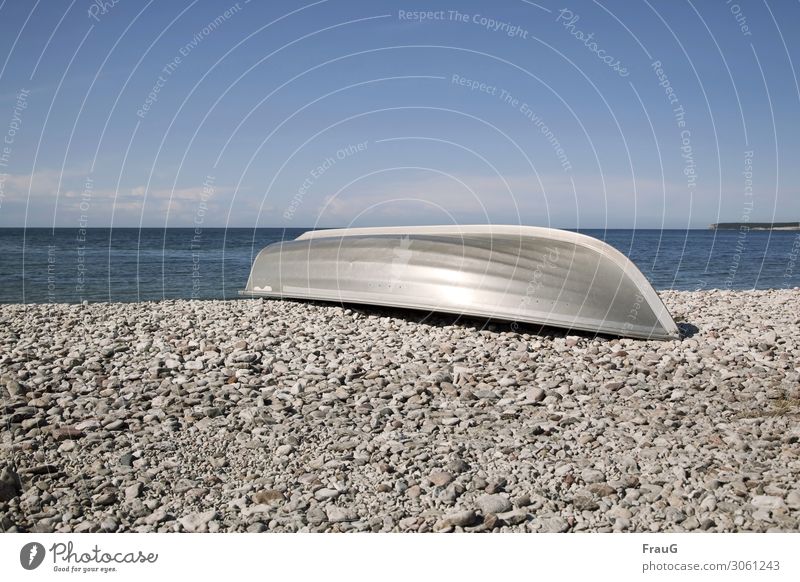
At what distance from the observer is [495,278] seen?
33.2ft

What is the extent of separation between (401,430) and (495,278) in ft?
15.3

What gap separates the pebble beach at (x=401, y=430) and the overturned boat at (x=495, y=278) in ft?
1.16

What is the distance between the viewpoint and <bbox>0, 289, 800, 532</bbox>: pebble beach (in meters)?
4.40

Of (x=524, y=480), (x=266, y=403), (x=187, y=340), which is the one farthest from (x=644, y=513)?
(x=187, y=340)

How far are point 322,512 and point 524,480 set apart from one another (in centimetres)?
149

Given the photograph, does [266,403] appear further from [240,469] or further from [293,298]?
[293,298]

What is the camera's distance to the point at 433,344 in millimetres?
9227
